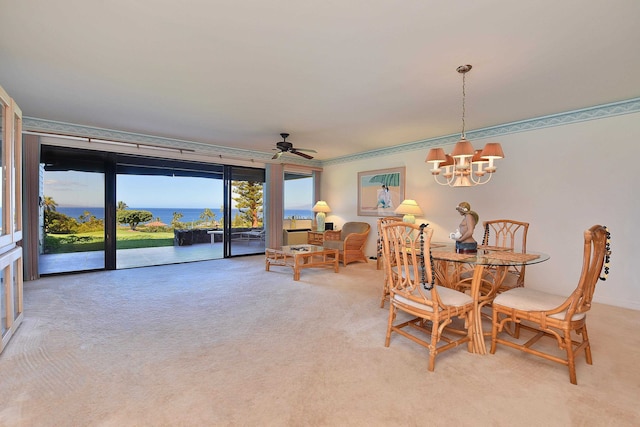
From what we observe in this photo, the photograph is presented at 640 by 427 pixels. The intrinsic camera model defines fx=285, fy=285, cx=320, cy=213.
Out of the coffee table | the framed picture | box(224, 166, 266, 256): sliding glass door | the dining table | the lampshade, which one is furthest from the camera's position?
the lampshade

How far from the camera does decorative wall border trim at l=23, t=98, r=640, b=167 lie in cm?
341

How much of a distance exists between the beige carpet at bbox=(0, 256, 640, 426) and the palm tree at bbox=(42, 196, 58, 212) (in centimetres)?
188

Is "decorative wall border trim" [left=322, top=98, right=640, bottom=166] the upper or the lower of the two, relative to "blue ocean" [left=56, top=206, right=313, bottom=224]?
upper

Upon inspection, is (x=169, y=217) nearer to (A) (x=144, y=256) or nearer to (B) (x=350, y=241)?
(A) (x=144, y=256)

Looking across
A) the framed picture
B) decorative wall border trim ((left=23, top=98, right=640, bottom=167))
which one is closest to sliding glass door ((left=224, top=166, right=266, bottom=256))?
decorative wall border trim ((left=23, top=98, right=640, bottom=167))

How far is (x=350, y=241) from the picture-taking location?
557 cm

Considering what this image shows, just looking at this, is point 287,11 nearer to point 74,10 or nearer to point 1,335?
point 74,10

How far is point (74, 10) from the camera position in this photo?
1.81 metres

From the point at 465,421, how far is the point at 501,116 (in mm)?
3737

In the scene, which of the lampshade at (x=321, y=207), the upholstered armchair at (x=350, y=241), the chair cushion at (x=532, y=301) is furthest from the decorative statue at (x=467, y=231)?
the lampshade at (x=321, y=207)

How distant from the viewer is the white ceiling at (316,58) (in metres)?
1.81

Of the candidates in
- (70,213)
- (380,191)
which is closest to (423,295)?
(380,191)

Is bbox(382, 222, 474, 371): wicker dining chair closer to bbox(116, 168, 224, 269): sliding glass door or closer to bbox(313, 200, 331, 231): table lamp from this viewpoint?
bbox(313, 200, 331, 231): table lamp

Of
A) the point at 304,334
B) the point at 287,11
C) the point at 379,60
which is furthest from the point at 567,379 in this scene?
the point at 287,11
